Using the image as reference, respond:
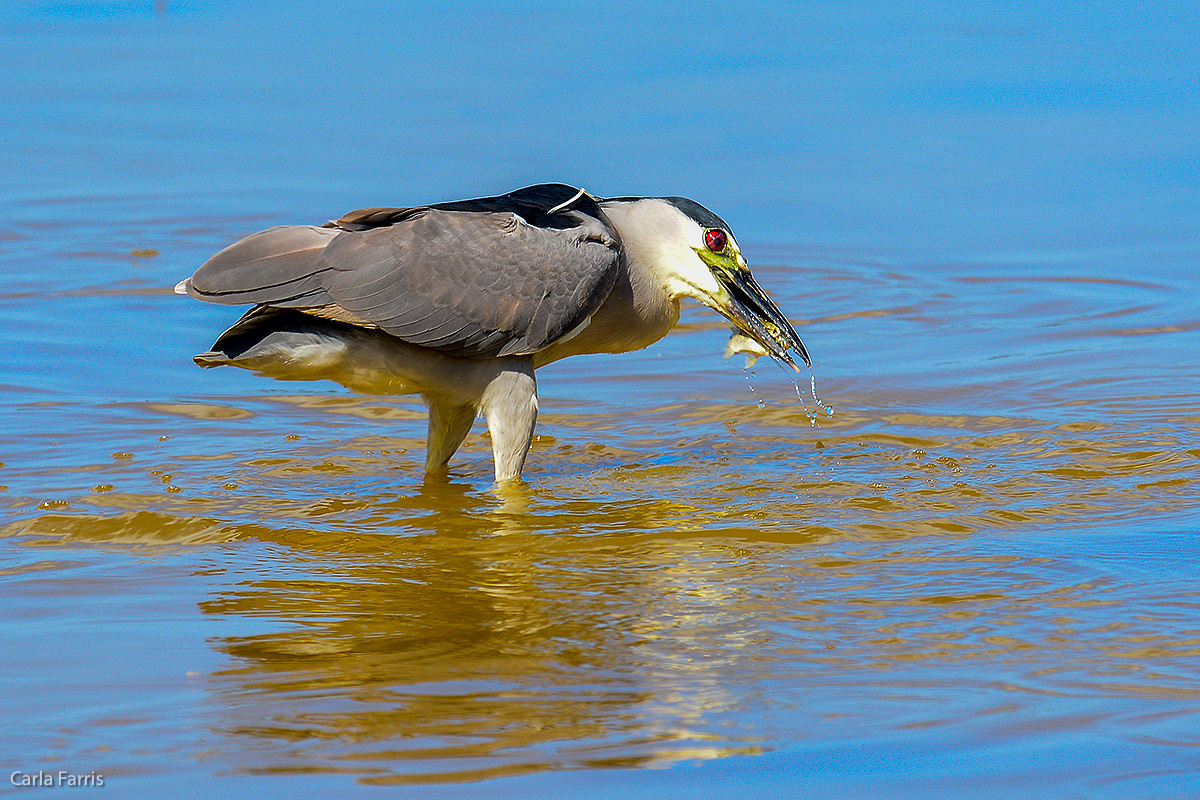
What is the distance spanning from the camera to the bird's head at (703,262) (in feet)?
22.5

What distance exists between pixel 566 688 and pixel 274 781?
3.06 feet

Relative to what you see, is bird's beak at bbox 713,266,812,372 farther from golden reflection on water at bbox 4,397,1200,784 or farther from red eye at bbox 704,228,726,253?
golden reflection on water at bbox 4,397,1200,784

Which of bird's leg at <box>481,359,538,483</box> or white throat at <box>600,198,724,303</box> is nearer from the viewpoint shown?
bird's leg at <box>481,359,538,483</box>

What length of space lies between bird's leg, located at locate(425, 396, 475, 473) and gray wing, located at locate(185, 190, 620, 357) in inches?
17.8

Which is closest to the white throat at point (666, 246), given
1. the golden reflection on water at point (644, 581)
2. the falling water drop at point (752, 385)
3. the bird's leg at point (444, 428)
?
the golden reflection on water at point (644, 581)

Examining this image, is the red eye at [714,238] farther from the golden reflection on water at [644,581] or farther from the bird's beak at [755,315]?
the golden reflection on water at [644,581]

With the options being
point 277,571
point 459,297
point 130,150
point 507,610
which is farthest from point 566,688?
point 130,150

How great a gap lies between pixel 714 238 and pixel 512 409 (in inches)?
44.4

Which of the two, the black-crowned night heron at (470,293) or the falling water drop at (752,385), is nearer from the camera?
the black-crowned night heron at (470,293)

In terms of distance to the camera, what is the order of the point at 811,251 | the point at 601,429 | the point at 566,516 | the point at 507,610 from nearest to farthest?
the point at 507,610, the point at 566,516, the point at 601,429, the point at 811,251

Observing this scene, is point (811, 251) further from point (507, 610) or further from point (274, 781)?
point (274, 781)

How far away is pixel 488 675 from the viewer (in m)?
4.56

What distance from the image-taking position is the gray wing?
623 centimetres

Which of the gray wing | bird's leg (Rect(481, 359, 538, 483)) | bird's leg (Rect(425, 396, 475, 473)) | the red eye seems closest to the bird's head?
the red eye
